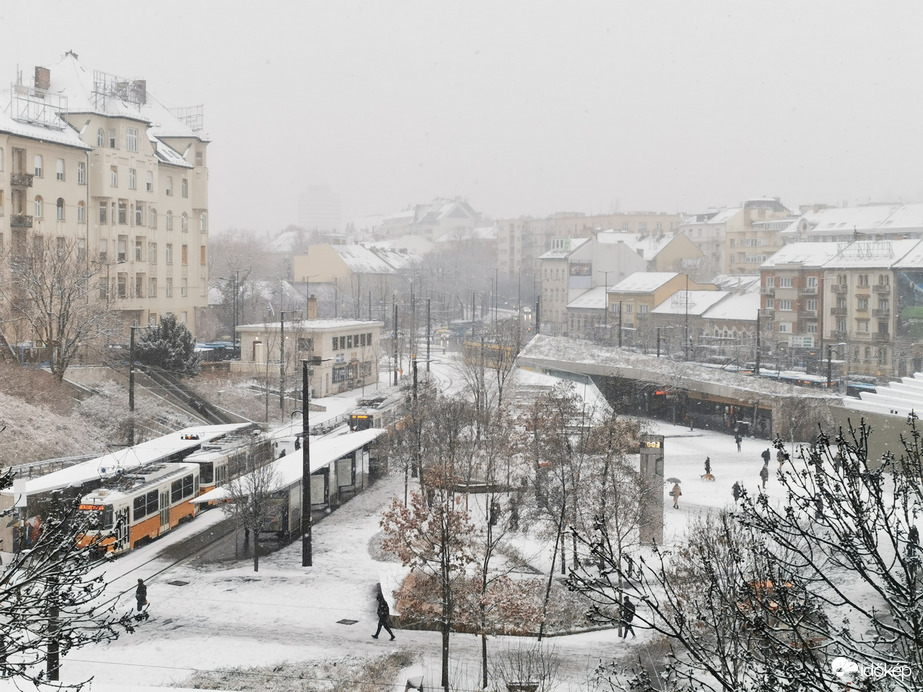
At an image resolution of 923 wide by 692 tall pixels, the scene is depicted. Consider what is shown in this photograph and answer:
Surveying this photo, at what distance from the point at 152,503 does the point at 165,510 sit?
0.90m

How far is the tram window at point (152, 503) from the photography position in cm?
2660

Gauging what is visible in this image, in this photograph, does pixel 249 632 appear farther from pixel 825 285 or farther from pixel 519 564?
pixel 825 285

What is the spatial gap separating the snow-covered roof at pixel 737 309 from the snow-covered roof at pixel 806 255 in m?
3.61

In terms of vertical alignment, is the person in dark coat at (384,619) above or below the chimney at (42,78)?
below

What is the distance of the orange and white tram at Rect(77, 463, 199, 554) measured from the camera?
2445 centimetres

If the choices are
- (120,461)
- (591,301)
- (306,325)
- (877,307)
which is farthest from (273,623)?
(591,301)

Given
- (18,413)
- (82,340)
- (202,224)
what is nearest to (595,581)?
(18,413)

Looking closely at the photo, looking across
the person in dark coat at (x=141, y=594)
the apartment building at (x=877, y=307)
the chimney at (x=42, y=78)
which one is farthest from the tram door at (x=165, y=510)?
the apartment building at (x=877, y=307)

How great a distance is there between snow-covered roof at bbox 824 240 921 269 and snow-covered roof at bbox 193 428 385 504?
49.9m

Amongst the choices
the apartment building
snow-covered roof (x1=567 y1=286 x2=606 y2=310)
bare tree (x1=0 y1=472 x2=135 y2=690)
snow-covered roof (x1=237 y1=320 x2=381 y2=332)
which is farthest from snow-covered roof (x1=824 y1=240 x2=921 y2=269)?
bare tree (x1=0 y1=472 x2=135 y2=690)

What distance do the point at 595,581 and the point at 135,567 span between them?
19.3 metres

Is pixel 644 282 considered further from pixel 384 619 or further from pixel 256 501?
pixel 384 619

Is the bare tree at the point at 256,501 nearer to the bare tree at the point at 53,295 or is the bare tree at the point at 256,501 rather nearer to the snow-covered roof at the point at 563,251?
the bare tree at the point at 53,295

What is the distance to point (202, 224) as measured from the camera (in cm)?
6288
